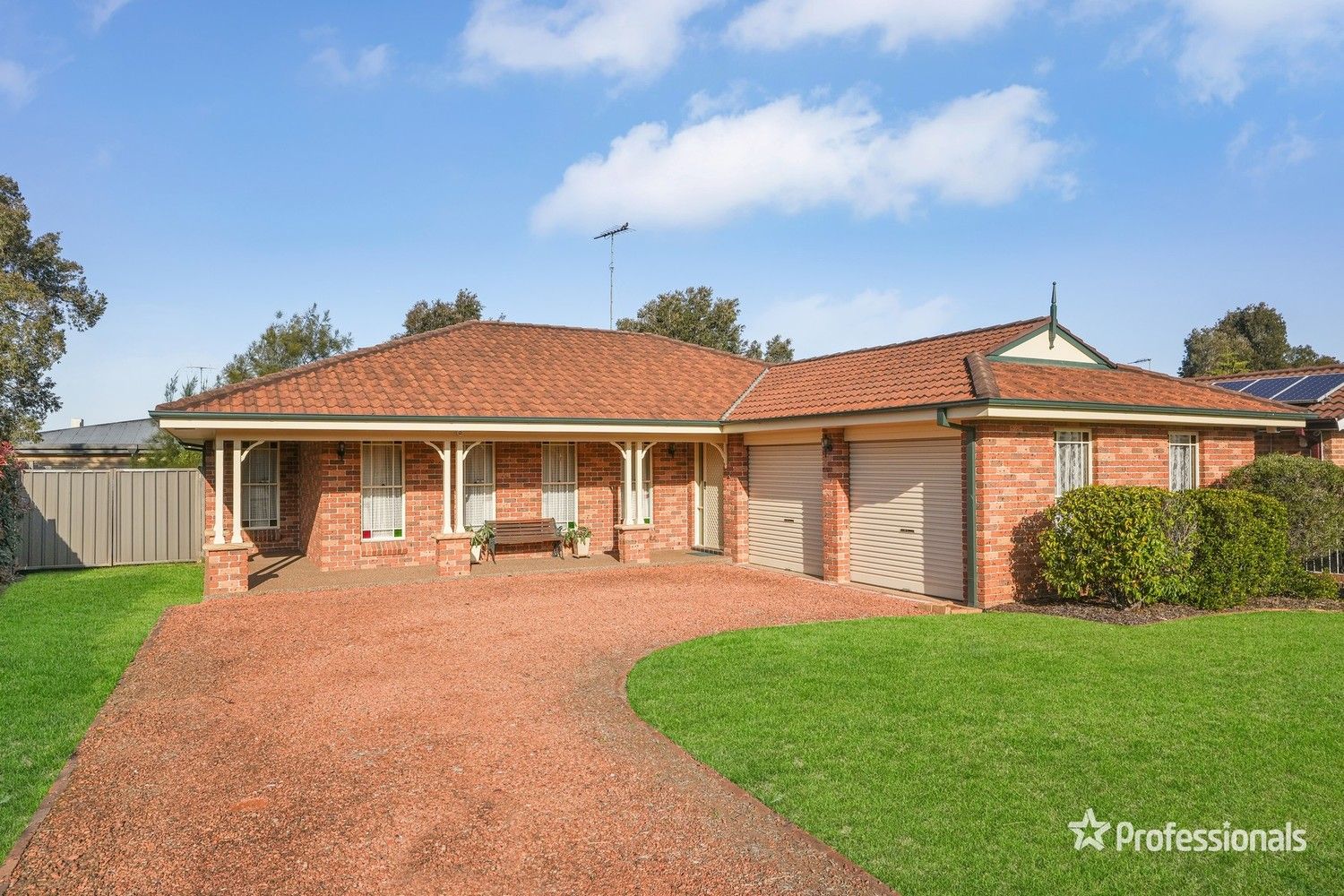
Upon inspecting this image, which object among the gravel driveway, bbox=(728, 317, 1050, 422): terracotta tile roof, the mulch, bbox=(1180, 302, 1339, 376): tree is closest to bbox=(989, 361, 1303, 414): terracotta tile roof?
bbox=(728, 317, 1050, 422): terracotta tile roof

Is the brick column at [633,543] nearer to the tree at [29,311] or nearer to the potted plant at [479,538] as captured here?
the potted plant at [479,538]

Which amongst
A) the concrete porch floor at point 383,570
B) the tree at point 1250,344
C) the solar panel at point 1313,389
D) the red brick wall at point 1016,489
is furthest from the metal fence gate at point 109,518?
the tree at point 1250,344

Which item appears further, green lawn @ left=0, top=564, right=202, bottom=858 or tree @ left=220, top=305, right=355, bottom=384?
tree @ left=220, top=305, right=355, bottom=384

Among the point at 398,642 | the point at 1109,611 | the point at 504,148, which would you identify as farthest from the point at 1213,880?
the point at 504,148

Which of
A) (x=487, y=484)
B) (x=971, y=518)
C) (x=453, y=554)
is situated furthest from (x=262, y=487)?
(x=971, y=518)

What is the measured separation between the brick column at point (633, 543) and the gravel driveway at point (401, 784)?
5.97 metres

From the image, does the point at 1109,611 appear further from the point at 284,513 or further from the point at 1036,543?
the point at 284,513

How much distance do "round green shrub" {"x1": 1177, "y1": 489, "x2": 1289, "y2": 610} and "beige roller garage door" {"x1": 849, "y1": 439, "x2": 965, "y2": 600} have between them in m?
2.85

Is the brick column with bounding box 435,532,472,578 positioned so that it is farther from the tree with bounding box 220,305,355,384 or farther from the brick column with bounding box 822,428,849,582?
the tree with bounding box 220,305,355,384

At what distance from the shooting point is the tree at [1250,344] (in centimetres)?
4541

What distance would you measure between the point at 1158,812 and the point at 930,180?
1520cm

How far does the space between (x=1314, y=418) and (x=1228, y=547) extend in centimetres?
615

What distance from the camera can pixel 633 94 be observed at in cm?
1534

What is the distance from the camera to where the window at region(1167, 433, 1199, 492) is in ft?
43.0
